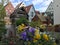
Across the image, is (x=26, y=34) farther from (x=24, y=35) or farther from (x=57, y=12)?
(x=57, y=12)

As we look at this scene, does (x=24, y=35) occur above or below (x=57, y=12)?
above

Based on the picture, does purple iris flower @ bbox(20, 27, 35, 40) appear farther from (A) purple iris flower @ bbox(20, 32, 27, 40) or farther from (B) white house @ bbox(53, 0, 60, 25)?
(B) white house @ bbox(53, 0, 60, 25)

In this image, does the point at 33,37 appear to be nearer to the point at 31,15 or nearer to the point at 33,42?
the point at 33,42

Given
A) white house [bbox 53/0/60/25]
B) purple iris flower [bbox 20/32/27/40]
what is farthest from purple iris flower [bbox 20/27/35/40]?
white house [bbox 53/0/60/25]

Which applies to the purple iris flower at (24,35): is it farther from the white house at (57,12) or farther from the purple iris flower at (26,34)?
the white house at (57,12)

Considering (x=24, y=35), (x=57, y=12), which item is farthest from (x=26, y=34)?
(x=57, y=12)

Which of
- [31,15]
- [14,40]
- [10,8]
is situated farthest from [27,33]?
[31,15]

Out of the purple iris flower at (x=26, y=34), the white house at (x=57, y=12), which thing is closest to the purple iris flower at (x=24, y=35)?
the purple iris flower at (x=26, y=34)

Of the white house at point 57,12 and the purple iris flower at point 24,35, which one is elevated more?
the purple iris flower at point 24,35

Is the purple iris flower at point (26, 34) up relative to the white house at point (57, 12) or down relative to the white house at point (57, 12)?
up

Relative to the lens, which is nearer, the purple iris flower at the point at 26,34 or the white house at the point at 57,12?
the purple iris flower at the point at 26,34

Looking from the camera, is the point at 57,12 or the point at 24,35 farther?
the point at 57,12

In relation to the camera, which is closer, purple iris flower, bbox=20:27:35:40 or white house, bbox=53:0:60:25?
purple iris flower, bbox=20:27:35:40

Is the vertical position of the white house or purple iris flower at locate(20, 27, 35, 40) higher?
purple iris flower at locate(20, 27, 35, 40)
